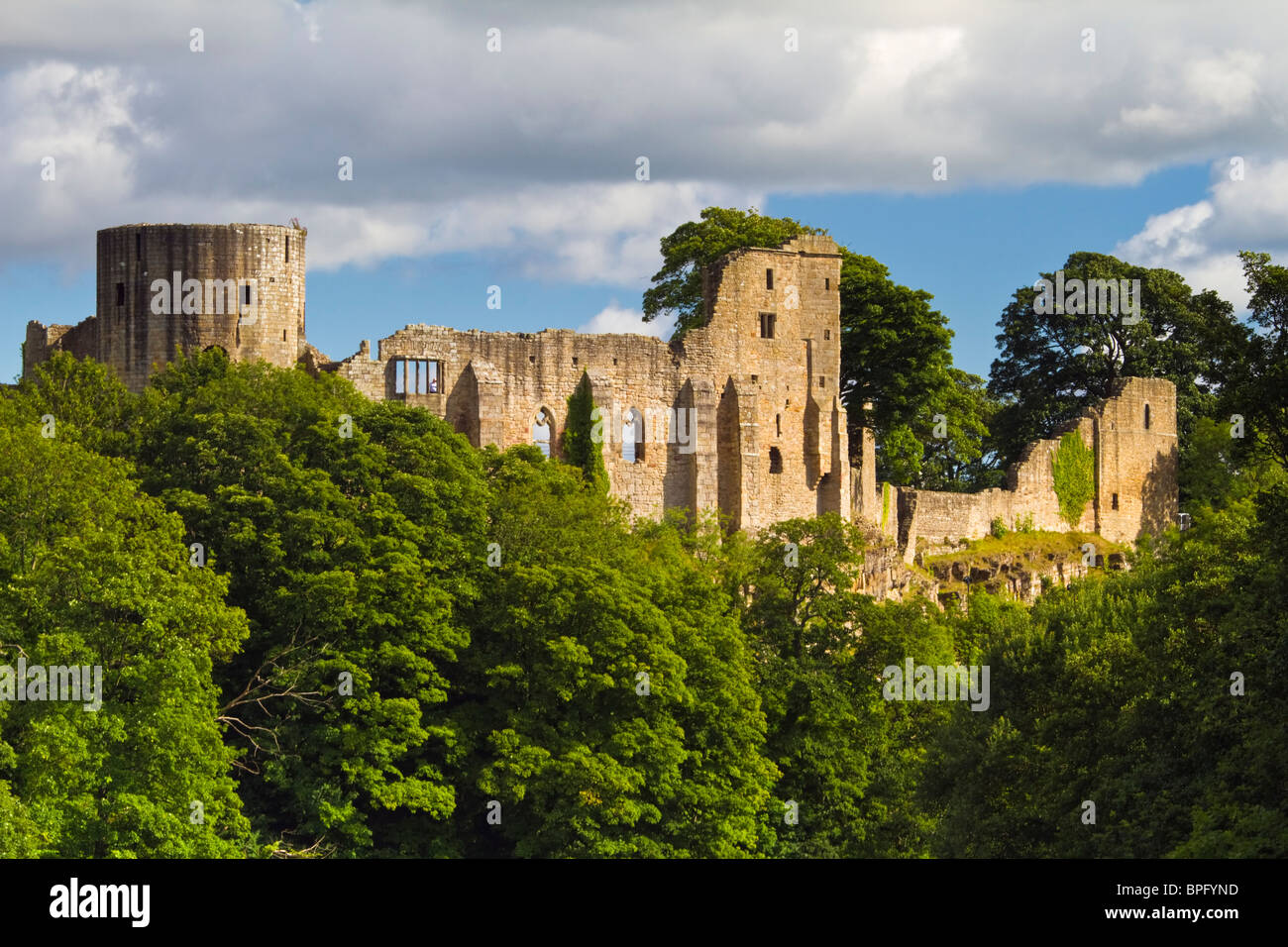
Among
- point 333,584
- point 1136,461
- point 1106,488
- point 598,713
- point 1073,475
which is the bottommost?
point 598,713

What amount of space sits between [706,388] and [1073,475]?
617 inches

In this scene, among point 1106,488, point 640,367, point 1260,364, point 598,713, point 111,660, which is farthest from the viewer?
point 1106,488

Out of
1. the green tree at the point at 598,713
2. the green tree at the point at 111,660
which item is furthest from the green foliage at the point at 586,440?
the green tree at the point at 111,660

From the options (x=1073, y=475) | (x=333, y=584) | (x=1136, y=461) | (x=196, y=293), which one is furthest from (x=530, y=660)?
(x=1136, y=461)

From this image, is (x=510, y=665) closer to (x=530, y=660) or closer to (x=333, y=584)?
(x=530, y=660)

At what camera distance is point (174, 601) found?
37.9 m

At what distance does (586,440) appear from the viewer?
54250 mm

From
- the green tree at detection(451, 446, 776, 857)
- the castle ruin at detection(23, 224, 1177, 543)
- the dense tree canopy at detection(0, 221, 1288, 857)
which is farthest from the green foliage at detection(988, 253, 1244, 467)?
the green tree at detection(451, 446, 776, 857)

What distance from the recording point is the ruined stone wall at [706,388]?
5291 cm

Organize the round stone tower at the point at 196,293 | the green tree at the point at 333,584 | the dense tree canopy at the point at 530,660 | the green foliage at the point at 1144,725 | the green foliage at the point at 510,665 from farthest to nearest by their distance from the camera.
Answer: the round stone tower at the point at 196,293
the green tree at the point at 333,584
the green foliage at the point at 510,665
the dense tree canopy at the point at 530,660
the green foliage at the point at 1144,725

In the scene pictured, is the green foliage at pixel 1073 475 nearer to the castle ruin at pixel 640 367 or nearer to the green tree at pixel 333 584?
the castle ruin at pixel 640 367

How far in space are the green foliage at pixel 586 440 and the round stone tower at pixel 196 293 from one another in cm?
737

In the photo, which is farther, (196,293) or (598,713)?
(196,293)

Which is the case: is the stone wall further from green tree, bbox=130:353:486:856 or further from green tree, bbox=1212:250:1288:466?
green tree, bbox=1212:250:1288:466
